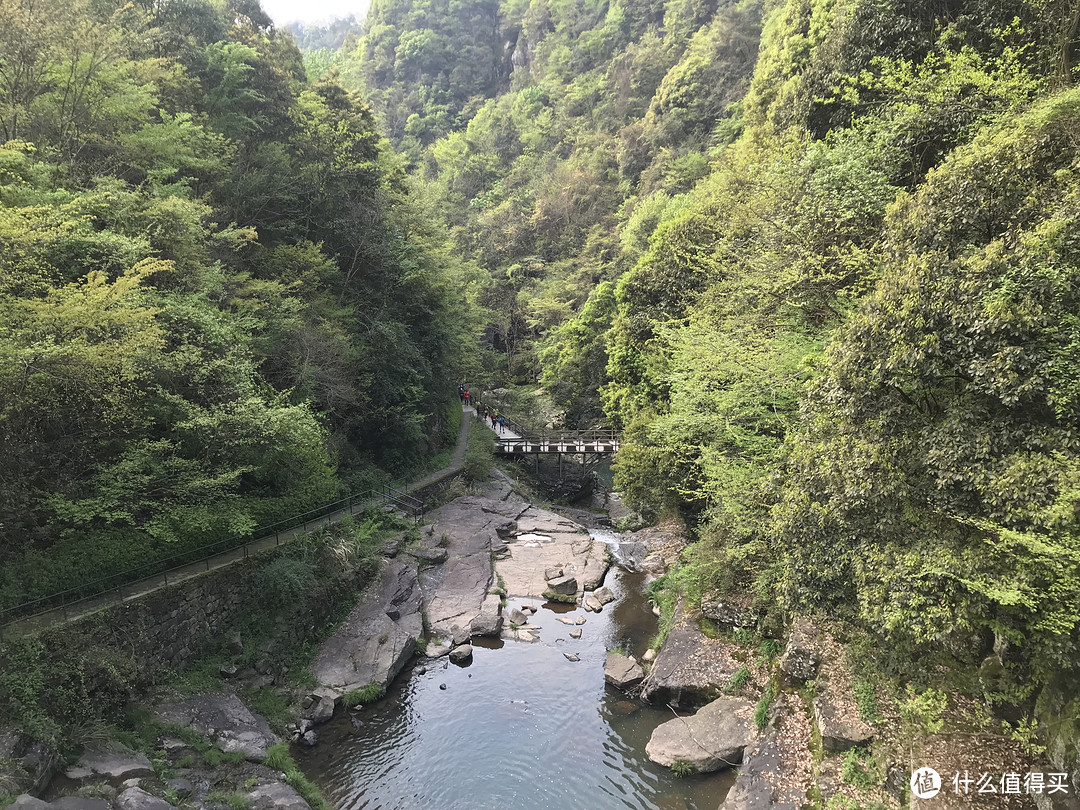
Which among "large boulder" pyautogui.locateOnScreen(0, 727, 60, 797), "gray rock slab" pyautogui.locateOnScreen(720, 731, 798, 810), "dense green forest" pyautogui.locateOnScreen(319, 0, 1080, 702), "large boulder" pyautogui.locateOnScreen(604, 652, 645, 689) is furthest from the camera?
"large boulder" pyautogui.locateOnScreen(604, 652, 645, 689)

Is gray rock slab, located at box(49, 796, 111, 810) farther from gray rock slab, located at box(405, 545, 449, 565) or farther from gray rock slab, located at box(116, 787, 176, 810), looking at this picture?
gray rock slab, located at box(405, 545, 449, 565)

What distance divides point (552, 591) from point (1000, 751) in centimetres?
1211

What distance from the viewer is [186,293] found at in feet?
50.8

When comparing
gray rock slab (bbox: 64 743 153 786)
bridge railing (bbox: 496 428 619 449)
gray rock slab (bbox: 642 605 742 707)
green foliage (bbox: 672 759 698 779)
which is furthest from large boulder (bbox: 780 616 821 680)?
bridge railing (bbox: 496 428 619 449)

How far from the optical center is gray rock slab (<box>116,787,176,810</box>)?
787 cm

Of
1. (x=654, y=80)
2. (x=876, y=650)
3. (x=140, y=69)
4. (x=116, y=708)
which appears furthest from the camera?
(x=654, y=80)

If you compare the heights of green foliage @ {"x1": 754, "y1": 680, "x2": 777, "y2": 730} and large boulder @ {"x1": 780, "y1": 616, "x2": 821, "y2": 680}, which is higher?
large boulder @ {"x1": 780, "y1": 616, "x2": 821, "y2": 680}

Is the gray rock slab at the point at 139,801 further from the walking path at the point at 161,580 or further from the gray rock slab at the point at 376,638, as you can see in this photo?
the gray rock slab at the point at 376,638

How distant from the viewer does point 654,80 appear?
45.9 meters

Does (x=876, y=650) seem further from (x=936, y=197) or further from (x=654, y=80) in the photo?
(x=654, y=80)

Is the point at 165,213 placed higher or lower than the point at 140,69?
lower

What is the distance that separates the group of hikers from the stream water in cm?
2126

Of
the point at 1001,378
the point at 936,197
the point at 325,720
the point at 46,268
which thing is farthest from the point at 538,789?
the point at 46,268

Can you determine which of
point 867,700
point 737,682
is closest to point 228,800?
point 737,682
